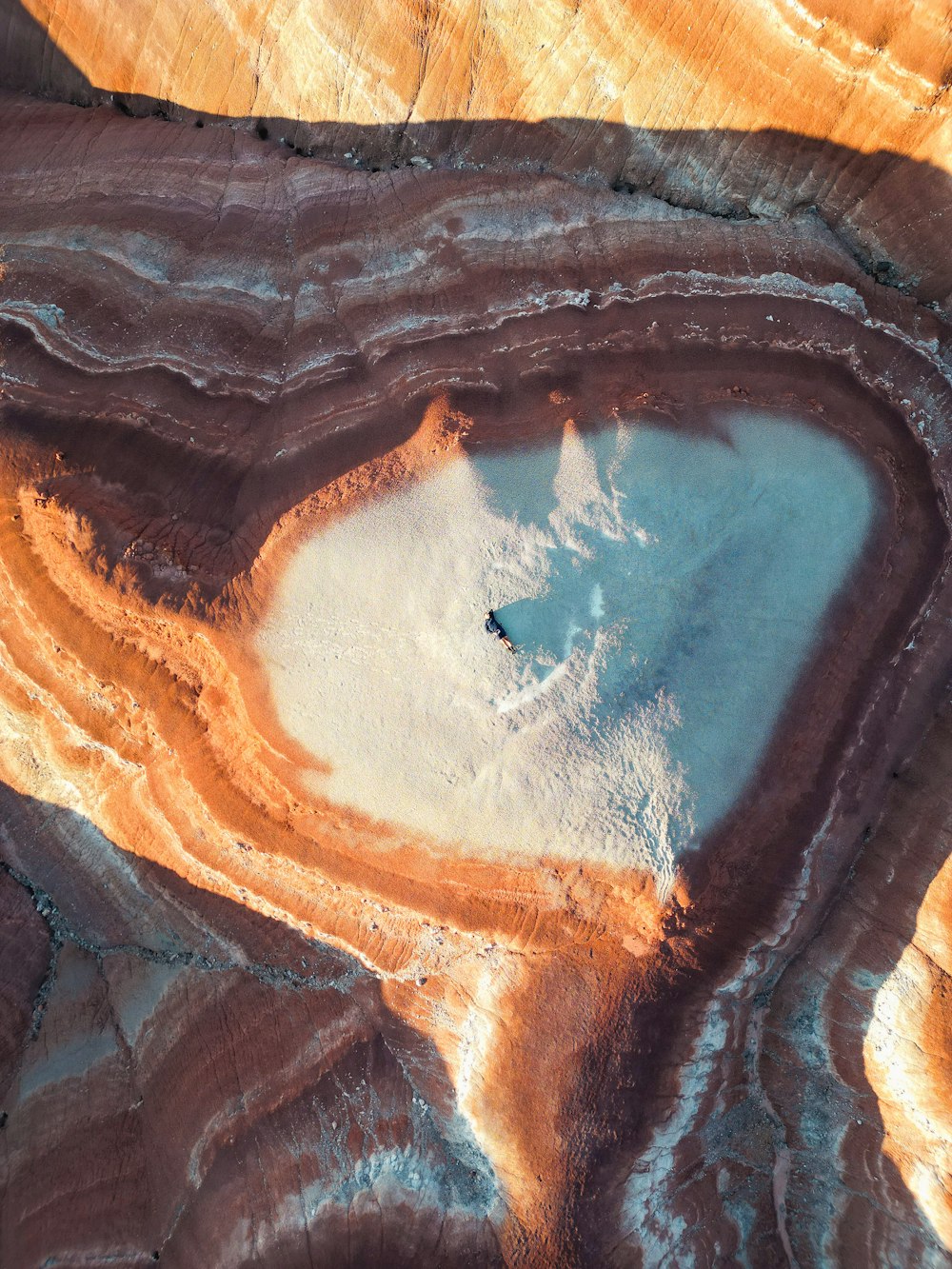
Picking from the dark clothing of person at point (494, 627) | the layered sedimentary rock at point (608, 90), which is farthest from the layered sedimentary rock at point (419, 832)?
the dark clothing of person at point (494, 627)

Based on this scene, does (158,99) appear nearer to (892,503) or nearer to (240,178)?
(240,178)

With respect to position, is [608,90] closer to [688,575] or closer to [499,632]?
[688,575]

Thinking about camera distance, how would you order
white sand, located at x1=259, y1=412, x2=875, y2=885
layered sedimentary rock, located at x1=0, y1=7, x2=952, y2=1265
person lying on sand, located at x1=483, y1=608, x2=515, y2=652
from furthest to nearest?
layered sedimentary rock, located at x1=0, y1=7, x2=952, y2=1265 < white sand, located at x1=259, y1=412, x2=875, y2=885 < person lying on sand, located at x1=483, y1=608, x2=515, y2=652

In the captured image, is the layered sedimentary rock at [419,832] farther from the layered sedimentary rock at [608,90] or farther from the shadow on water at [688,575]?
the shadow on water at [688,575]

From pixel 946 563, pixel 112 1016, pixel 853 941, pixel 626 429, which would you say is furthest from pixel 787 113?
pixel 112 1016

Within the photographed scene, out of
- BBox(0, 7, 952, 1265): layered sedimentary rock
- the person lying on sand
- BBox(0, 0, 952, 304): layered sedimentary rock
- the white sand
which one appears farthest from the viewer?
BBox(0, 0, 952, 304): layered sedimentary rock

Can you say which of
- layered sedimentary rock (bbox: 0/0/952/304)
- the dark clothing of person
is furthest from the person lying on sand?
layered sedimentary rock (bbox: 0/0/952/304)

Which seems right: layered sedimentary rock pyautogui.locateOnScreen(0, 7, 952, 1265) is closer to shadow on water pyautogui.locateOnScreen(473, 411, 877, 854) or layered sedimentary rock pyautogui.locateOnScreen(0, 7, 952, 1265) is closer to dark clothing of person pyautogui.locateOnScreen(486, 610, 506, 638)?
shadow on water pyautogui.locateOnScreen(473, 411, 877, 854)
